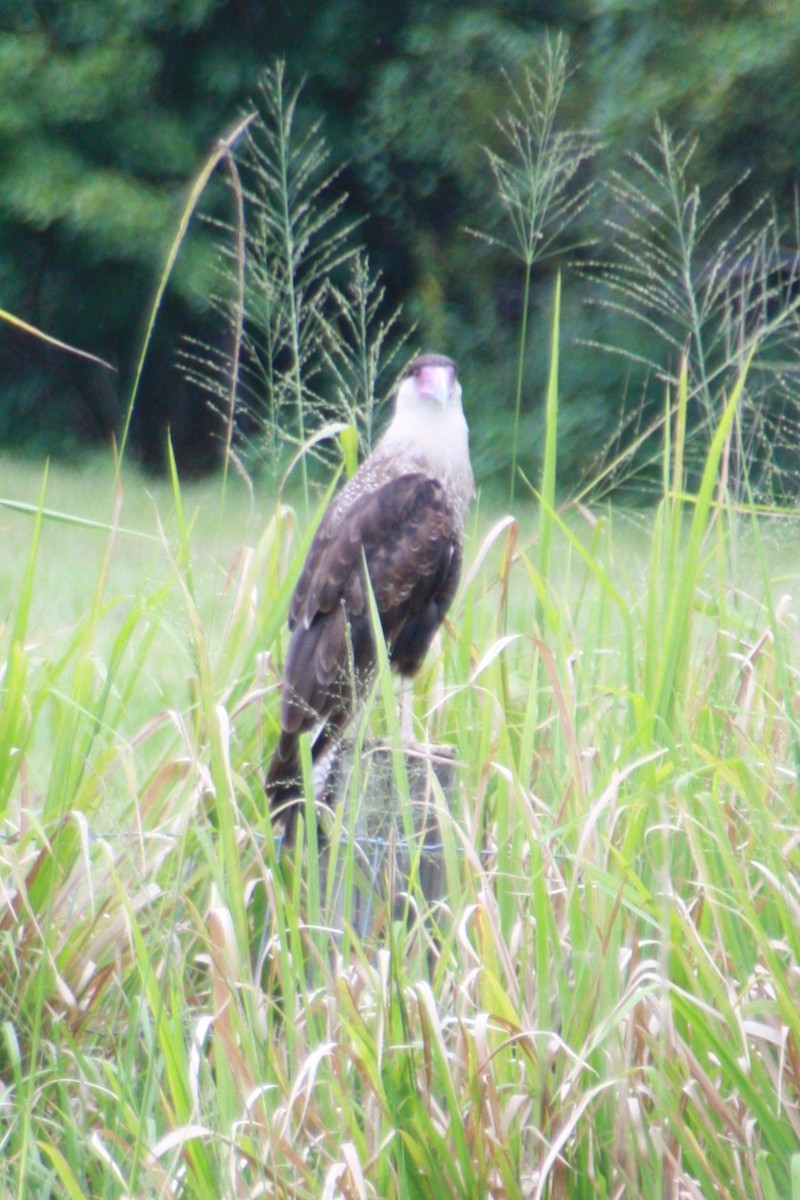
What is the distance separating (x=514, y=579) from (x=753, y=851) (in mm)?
1653

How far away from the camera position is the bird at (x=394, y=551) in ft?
8.68

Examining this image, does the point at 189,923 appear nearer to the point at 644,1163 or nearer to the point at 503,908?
the point at 503,908

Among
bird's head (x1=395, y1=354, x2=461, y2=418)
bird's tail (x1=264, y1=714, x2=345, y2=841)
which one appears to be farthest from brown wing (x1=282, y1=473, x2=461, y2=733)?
bird's tail (x1=264, y1=714, x2=345, y2=841)

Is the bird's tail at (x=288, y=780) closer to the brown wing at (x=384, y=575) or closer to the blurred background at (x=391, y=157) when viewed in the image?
the brown wing at (x=384, y=575)

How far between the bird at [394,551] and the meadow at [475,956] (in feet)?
1.27

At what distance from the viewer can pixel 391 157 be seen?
11.0 m

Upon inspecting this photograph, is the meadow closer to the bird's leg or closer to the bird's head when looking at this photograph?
the bird's leg

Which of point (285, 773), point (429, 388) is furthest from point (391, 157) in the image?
point (285, 773)

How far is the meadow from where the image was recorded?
1592 millimetres

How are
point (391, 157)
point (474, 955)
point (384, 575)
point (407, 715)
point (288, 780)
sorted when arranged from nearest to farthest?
1. point (474, 955)
2. point (288, 780)
3. point (407, 715)
4. point (384, 575)
5. point (391, 157)

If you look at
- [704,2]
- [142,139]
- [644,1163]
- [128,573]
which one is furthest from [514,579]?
[142,139]

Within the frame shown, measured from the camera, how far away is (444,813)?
1726mm

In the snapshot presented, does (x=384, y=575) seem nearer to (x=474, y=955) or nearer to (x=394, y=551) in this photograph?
(x=394, y=551)

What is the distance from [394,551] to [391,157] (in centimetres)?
865
